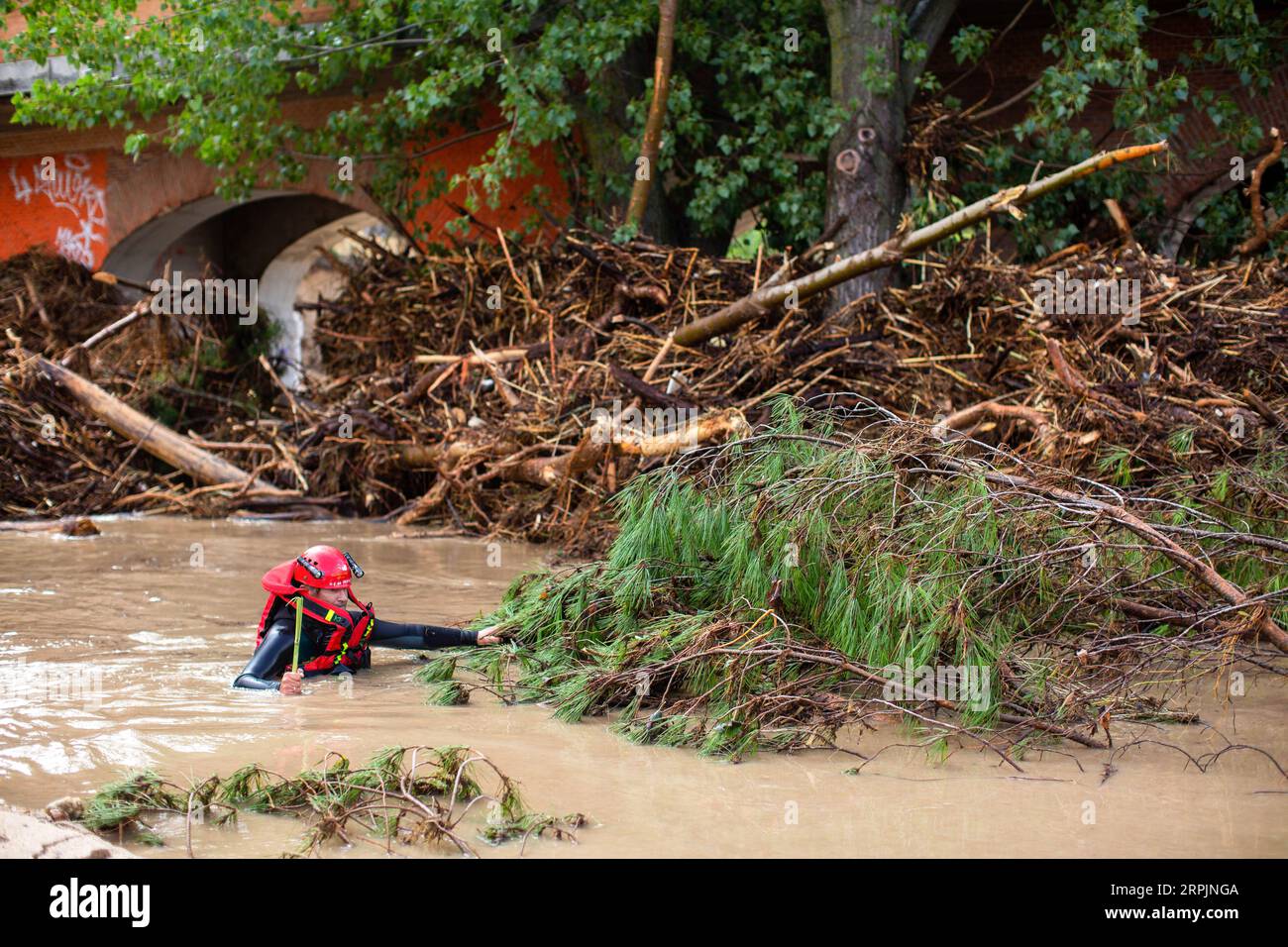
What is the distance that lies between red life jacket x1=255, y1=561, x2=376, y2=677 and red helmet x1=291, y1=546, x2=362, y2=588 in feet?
0.11

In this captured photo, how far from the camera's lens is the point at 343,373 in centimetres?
1207

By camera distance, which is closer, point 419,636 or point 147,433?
point 419,636

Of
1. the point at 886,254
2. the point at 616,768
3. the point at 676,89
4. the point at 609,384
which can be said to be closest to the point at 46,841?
the point at 616,768

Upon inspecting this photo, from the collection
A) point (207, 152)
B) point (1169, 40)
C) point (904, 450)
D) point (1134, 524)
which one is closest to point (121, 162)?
point (207, 152)

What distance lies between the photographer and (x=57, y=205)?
50.9ft

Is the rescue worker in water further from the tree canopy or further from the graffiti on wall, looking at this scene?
the graffiti on wall

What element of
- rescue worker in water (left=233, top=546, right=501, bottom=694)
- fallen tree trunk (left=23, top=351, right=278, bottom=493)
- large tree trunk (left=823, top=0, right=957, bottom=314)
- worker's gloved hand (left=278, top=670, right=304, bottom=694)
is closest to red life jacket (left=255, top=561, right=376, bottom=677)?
rescue worker in water (left=233, top=546, right=501, bottom=694)

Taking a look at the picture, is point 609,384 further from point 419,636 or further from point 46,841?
point 46,841

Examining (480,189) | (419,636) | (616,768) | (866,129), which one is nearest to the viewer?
(616,768)

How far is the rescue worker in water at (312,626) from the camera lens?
16.4ft

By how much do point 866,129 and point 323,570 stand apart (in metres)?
6.89

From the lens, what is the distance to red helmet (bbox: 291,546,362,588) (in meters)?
5.04

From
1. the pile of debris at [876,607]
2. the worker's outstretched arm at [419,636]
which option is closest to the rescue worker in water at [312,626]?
the worker's outstretched arm at [419,636]
